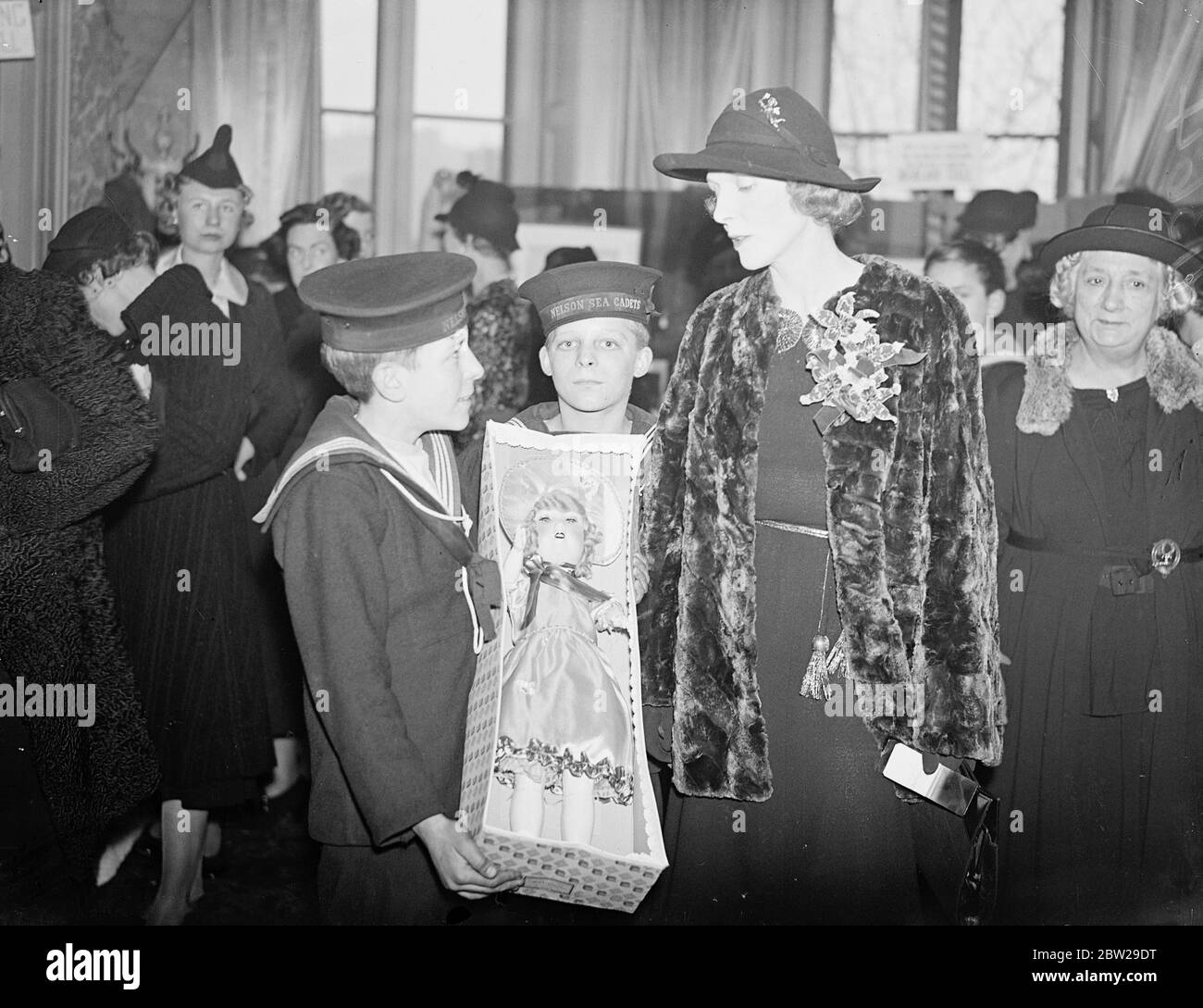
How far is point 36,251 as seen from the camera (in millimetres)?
3959

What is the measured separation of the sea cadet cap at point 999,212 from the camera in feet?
13.6

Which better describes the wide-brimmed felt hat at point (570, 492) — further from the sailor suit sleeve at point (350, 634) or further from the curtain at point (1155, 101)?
the curtain at point (1155, 101)

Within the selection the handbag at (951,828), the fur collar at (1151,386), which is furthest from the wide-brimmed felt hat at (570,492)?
the fur collar at (1151,386)

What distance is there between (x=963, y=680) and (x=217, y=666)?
6.86 ft

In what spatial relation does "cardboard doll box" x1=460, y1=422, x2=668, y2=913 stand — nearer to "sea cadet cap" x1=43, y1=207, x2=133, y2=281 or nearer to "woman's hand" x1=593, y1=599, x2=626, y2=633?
"woman's hand" x1=593, y1=599, x2=626, y2=633

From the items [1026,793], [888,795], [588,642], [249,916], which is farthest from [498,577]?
[1026,793]

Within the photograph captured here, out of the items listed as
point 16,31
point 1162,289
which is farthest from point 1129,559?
point 16,31

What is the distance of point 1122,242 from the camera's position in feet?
12.8

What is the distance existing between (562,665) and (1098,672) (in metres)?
1.62

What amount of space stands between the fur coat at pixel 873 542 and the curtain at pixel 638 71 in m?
1.07

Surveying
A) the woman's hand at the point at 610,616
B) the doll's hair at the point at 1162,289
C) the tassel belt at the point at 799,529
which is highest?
the doll's hair at the point at 1162,289

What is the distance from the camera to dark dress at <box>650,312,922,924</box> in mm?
3303

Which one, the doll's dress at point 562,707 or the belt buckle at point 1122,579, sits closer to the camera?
the doll's dress at point 562,707

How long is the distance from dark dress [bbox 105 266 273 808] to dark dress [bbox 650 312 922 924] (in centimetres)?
138
